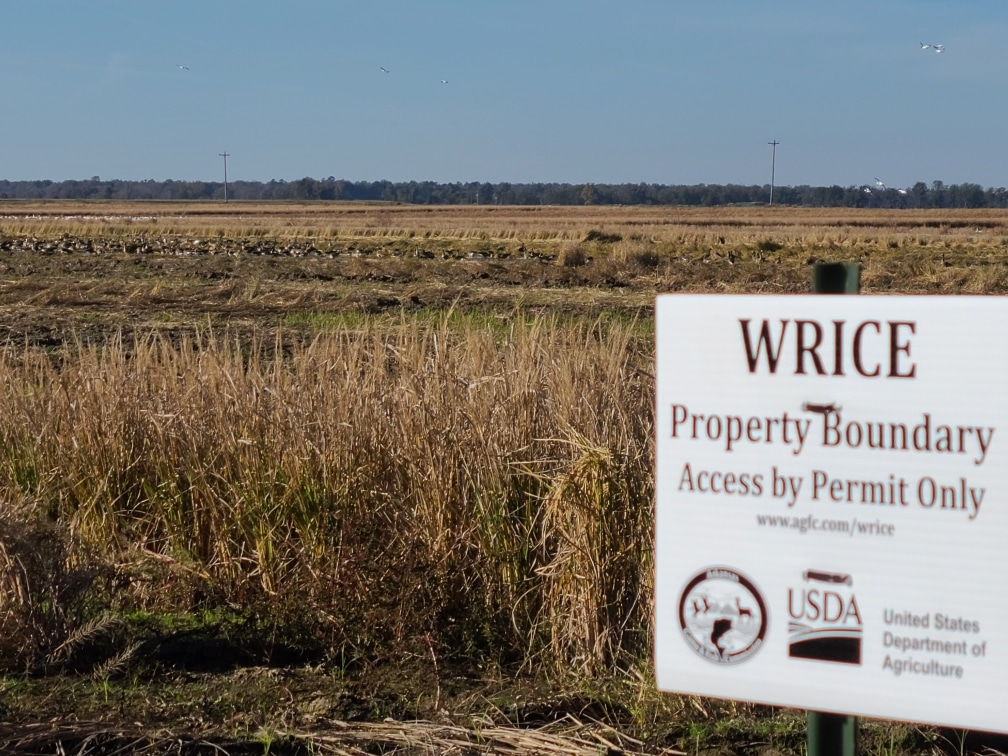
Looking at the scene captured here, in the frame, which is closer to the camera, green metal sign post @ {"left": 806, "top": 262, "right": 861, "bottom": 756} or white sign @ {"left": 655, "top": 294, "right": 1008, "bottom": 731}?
white sign @ {"left": 655, "top": 294, "right": 1008, "bottom": 731}

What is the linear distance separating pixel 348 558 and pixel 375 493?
1.30 feet

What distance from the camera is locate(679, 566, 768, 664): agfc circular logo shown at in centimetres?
252

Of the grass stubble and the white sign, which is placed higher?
the white sign

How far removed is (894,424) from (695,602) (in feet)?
1.93

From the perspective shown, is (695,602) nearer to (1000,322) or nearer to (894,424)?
(894,424)

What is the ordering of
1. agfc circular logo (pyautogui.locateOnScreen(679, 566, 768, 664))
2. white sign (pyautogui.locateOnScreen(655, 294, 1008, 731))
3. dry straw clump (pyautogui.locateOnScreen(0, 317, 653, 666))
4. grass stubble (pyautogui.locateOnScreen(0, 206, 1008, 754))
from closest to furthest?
white sign (pyautogui.locateOnScreen(655, 294, 1008, 731)) < agfc circular logo (pyautogui.locateOnScreen(679, 566, 768, 664)) < grass stubble (pyautogui.locateOnScreen(0, 206, 1008, 754)) < dry straw clump (pyautogui.locateOnScreen(0, 317, 653, 666))

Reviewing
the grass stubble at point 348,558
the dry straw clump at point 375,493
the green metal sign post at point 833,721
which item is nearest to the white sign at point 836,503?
the green metal sign post at point 833,721

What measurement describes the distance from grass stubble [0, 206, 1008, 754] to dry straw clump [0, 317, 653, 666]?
0.05 feet

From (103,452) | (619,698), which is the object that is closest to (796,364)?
(619,698)

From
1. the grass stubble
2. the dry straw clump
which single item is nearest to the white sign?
the grass stubble

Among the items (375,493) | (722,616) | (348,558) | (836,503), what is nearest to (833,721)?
(722,616)

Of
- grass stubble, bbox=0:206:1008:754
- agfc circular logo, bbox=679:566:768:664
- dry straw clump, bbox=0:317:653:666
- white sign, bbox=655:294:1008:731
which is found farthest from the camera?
dry straw clump, bbox=0:317:653:666

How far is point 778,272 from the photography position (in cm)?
2739

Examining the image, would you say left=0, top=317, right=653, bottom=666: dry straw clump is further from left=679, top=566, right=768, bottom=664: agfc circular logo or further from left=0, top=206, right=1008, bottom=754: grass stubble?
left=679, top=566, right=768, bottom=664: agfc circular logo
